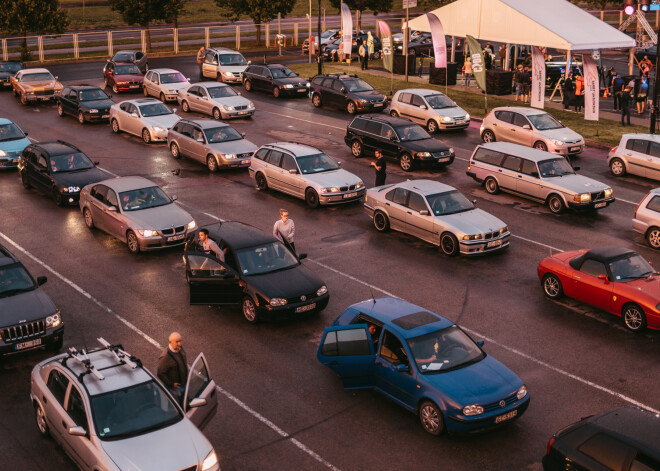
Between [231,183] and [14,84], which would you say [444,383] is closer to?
[231,183]

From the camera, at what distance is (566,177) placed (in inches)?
1036

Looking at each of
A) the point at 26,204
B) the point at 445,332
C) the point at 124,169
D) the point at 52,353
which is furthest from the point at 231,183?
the point at 445,332

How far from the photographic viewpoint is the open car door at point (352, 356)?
48.0 feet

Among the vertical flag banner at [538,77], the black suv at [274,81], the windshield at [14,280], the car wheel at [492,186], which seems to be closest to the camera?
the windshield at [14,280]

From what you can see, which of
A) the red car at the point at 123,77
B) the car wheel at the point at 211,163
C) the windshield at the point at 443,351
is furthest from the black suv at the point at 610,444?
the red car at the point at 123,77

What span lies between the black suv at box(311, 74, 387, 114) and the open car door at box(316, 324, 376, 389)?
2676 centimetres

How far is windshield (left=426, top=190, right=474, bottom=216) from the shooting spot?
2291cm

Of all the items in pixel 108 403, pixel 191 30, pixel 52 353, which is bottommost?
pixel 52 353

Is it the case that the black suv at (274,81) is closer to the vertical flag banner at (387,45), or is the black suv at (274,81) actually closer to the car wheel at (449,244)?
the vertical flag banner at (387,45)

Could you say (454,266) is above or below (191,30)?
below

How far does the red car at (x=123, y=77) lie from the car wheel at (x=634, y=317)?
33.9 m

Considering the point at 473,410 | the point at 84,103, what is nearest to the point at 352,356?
the point at 473,410

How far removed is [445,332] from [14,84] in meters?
37.4

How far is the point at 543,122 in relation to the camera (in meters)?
32.7
